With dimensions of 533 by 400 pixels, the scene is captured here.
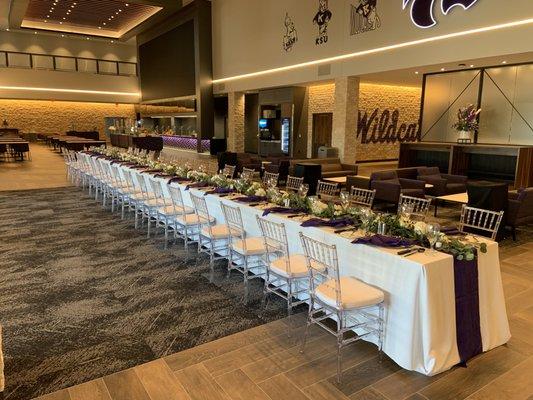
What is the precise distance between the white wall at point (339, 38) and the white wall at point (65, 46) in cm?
1221

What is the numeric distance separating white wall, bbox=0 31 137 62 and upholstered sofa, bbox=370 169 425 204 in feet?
80.8

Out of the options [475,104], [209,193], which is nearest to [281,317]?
[209,193]

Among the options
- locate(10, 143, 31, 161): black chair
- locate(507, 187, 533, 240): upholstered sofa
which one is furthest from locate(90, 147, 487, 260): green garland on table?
locate(10, 143, 31, 161): black chair

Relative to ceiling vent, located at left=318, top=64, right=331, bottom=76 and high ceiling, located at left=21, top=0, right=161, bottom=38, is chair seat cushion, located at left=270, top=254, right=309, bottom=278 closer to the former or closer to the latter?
ceiling vent, located at left=318, top=64, right=331, bottom=76

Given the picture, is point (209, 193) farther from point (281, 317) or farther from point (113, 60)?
point (113, 60)

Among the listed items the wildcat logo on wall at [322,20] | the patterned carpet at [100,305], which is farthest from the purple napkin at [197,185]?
the wildcat logo on wall at [322,20]

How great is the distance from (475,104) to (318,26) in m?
5.29

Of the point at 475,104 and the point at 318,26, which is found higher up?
the point at 318,26

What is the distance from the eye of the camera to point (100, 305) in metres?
3.83

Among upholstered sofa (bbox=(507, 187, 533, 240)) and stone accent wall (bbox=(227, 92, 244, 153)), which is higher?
stone accent wall (bbox=(227, 92, 244, 153))

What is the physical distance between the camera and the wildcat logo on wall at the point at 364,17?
1066 cm

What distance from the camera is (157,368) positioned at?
2.84 m

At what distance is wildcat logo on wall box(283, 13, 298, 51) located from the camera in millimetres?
13734

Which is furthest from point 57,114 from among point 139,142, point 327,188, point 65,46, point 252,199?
point 252,199
